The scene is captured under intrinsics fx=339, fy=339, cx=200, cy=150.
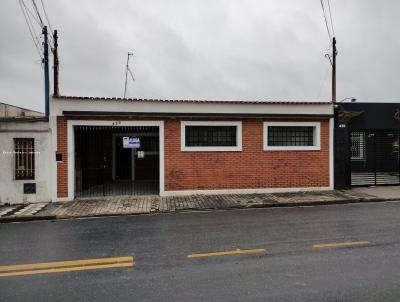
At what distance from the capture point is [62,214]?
10102 millimetres

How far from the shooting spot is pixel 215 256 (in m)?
5.93

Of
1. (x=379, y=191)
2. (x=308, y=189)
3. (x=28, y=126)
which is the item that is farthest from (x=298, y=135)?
(x=28, y=126)

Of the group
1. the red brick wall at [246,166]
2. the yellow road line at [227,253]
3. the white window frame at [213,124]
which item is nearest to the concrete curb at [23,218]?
Answer: the red brick wall at [246,166]

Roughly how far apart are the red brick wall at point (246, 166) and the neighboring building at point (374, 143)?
0.69 m

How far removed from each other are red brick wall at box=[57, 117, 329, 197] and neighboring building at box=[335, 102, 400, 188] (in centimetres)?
69

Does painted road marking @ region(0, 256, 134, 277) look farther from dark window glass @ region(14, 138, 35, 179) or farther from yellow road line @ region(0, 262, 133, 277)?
dark window glass @ region(14, 138, 35, 179)

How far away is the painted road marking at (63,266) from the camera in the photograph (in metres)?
5.31

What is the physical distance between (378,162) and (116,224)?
13256mm

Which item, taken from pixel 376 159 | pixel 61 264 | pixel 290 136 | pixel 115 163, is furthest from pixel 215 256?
pixel 115 163

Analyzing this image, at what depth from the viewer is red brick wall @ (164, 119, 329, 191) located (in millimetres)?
12992

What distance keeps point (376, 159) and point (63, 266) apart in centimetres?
1479

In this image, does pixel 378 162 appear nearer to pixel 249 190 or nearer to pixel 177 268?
pixel 249 190

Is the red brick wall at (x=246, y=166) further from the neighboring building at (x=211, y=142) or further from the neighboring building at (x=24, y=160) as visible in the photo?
the neighboring building at (x=24, y=160)

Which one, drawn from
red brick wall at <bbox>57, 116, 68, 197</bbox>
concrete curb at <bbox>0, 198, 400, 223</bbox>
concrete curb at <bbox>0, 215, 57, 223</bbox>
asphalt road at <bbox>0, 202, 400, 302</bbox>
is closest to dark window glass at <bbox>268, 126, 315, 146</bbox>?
concrete curb at <bbox>0, 198, 400, 223</bbox>
